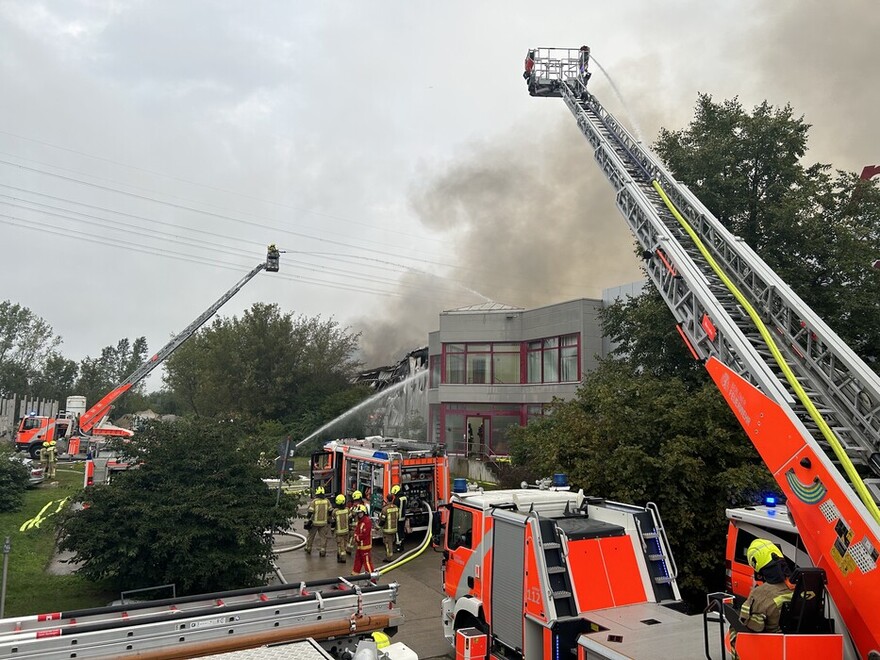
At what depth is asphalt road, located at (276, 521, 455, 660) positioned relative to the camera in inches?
324

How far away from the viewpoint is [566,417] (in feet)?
37.8

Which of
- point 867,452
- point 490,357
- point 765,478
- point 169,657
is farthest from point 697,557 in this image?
point 490,357

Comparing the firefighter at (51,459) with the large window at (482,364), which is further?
the large window at (482,364)

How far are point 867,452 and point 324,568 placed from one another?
31.7ft

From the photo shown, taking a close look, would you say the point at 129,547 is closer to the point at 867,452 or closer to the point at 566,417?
the point at 566,417

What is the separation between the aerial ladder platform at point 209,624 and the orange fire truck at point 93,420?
2066 centimetres

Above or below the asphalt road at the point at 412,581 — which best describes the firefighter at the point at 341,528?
above

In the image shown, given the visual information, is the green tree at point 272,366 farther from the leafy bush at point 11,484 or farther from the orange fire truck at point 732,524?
the orange fire truck at point 732,524

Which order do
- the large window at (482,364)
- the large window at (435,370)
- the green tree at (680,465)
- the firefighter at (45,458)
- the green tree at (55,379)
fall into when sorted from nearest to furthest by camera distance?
the green tree at (680,465), the firefighter at (45,458), the large window at (482,364), the large window at (435,370), the green tree at (55,379)

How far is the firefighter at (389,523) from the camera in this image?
12.4 m

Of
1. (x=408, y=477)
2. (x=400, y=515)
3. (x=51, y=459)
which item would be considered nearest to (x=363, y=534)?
(x=400, y=515)

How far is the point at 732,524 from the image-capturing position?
7.91m

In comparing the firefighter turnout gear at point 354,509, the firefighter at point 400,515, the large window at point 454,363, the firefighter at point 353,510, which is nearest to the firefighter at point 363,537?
the firefighter turnout gear at point 354,509

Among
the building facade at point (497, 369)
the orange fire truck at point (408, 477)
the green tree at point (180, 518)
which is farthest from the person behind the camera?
the building facade at point (497, 369)
